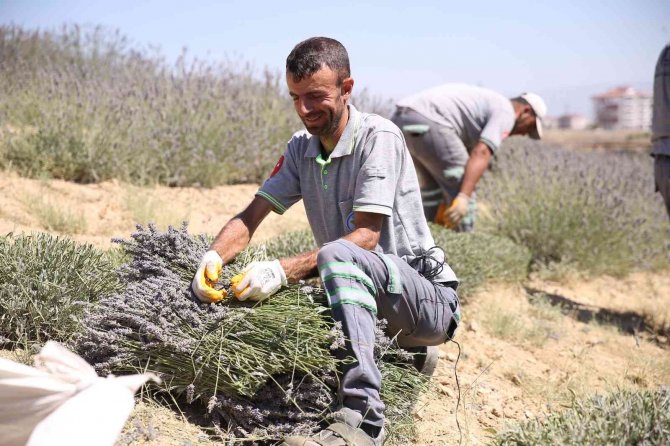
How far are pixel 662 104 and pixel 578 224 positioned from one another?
1880mm

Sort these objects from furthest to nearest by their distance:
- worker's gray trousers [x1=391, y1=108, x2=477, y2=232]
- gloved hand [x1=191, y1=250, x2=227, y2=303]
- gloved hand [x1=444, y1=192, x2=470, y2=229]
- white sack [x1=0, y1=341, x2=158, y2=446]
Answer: worker's gray trousers [x1=391, y1=108, x2=477, y2=232] < gloved hand [x1=444, y1=192, x2=470, y2=229] < gloved hand [x1=191, y1=250, x2=227, y2=303] < white sack [x1=0, y1=341, x2=158, y2=446]

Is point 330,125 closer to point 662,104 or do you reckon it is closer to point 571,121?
point 662,104

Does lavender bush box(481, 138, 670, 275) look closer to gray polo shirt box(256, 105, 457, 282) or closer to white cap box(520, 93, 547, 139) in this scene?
white cap box(520, 93, 547, 139)

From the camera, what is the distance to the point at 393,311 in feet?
9.20

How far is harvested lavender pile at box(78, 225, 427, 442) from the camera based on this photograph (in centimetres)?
254

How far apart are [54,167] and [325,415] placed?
13.5 feet

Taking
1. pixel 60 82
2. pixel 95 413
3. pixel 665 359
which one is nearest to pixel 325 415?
pixel 95 413

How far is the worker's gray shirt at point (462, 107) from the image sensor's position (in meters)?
5.47

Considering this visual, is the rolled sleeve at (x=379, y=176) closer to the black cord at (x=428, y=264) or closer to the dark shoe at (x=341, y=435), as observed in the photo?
the black cord at (x=428, y=264)

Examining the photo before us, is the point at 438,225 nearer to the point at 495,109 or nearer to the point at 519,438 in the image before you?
the point at 495,109

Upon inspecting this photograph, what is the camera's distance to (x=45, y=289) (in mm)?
3100

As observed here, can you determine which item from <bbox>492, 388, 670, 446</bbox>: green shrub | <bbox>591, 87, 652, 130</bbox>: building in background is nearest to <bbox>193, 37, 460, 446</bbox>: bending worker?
<bbox>492, 388, 670, 446</bbox>: green shrub

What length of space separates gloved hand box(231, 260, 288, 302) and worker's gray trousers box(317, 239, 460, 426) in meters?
0.15

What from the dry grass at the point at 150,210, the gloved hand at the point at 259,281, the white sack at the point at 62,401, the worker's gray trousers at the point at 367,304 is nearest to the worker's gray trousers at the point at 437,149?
the dry grass at the point at 150,210
